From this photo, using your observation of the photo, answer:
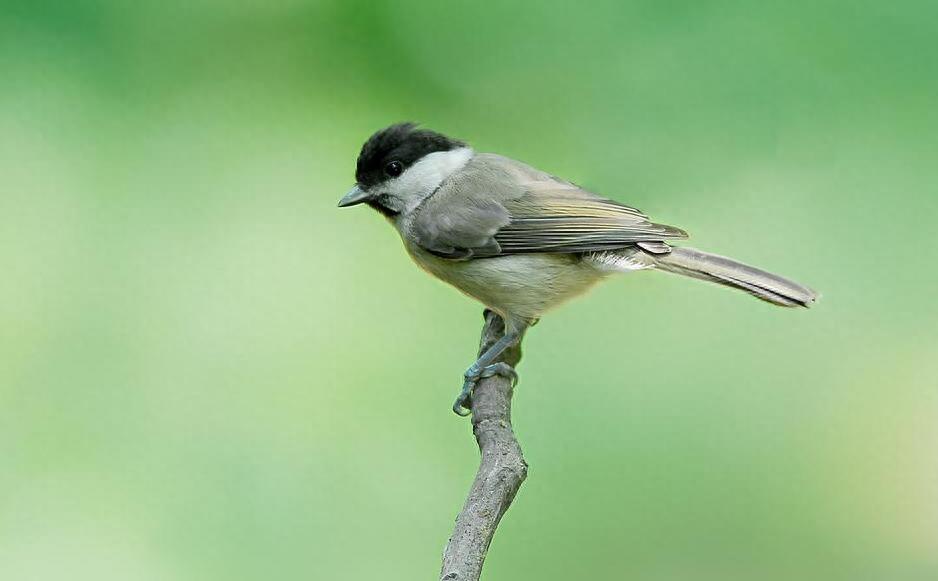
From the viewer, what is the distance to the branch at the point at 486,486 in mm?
1784

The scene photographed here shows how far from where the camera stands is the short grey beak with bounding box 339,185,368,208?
2861 millimetres

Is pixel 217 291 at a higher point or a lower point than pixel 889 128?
lower

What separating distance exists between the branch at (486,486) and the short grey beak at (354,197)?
2.08 feet

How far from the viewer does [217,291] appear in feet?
12.1

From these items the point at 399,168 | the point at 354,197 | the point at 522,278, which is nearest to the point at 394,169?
the point at 399,168

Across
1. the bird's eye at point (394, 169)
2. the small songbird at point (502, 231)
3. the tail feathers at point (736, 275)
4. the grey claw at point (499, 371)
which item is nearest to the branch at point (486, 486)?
the grey claw at point (499, 371)

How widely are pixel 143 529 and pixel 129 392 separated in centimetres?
46

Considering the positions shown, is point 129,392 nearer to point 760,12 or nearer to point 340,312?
point 340,312

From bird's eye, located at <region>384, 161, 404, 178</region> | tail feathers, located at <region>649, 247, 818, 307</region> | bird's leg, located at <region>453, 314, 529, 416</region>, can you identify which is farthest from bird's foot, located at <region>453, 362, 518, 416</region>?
bird's eye, located at <region>384, 161, 404, 178</region>

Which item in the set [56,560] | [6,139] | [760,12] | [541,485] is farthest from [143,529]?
[760,12]

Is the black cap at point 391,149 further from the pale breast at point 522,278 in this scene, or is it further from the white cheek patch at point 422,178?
the pale breast at point 522,278

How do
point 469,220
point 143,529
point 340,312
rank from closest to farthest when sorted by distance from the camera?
point 469,220
point 143,529
point 340,312

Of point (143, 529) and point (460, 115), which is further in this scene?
point (460, 115)

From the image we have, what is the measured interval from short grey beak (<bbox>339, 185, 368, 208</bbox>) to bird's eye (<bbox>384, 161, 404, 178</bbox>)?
0.08 metres
